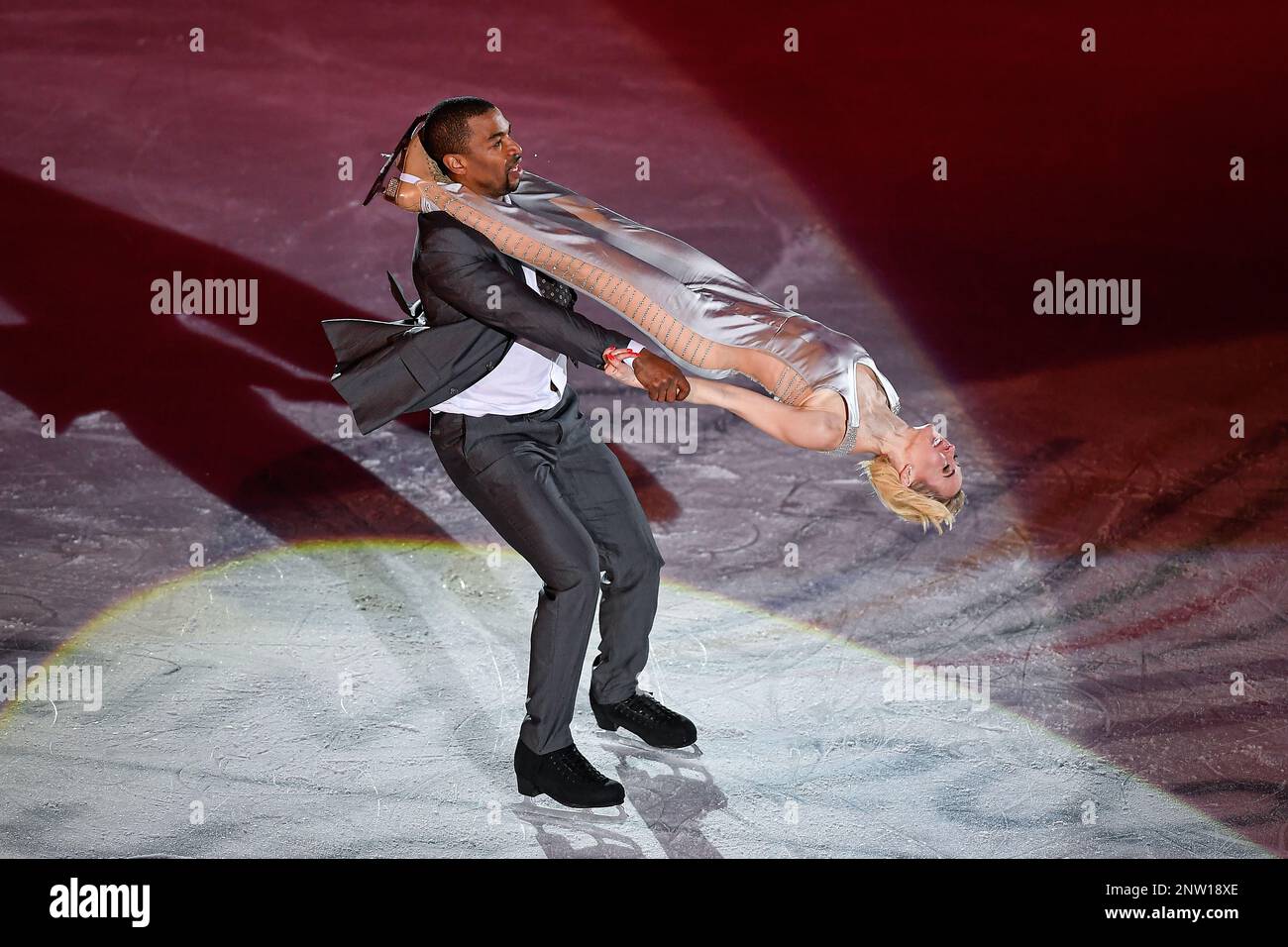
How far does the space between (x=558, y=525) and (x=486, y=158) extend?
1.02 meters

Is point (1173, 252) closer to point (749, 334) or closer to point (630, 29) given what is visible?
point (630, 29)

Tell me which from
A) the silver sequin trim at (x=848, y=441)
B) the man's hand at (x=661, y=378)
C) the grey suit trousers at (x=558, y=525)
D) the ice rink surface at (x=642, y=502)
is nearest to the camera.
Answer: the man's hand at (x=661, y=378)

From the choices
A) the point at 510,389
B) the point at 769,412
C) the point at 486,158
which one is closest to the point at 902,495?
the point at 769,412

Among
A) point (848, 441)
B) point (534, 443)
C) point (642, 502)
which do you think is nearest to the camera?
point (848, 441)

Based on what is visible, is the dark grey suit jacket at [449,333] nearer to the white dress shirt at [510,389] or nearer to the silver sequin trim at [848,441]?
the white dress shirt at [510,389]

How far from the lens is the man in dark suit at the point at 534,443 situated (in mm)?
3836

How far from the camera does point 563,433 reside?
416cm

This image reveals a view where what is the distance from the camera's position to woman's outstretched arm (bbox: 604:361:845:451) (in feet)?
Answer: 12.3

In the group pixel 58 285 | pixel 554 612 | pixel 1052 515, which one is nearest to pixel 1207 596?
pixel 1052 515

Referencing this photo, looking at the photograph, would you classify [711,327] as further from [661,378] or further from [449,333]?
[449,333]

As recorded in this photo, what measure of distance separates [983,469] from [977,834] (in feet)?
8.51

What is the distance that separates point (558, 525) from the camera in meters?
3.94

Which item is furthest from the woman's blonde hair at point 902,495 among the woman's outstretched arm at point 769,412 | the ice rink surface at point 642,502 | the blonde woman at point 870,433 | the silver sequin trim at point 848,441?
the ice rink surface at point 642,502
